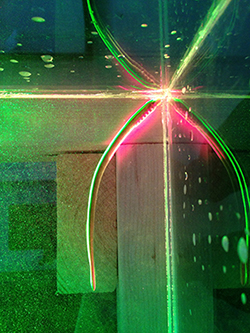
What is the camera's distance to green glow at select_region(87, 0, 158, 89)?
384 mm

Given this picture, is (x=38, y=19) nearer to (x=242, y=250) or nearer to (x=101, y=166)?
(x=101, y=166)

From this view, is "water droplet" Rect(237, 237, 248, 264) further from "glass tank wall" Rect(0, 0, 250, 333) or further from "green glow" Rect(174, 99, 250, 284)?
"glass tank wall" Rect(0, 0, 250, 333)

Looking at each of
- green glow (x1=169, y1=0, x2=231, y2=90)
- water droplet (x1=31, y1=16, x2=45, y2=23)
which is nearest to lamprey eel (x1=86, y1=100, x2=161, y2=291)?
green glow (x1=169, y1=0, x2=231, y2=90)

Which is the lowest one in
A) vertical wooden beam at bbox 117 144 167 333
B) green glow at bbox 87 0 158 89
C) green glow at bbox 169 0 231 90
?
vertical wooden beam at bbox 117 144 167 333

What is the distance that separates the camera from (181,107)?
0.45 meters

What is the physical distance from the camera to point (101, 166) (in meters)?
0.53

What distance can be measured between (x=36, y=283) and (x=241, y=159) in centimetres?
45

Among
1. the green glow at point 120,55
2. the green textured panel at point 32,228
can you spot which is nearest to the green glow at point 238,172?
the green glow at point 120,55

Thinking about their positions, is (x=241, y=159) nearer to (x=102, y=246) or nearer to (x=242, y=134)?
(x=242, y=134)

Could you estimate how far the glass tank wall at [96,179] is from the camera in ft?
1.36

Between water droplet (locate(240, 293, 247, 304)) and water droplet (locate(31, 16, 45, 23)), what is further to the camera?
water droplet (locate(31, 16, 45, 23))

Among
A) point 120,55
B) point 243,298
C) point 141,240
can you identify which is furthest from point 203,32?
point 141,240

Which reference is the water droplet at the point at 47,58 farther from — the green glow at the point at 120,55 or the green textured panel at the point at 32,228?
the green textured panel at the point at 32,228

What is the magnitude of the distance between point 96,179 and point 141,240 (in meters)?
0.15
